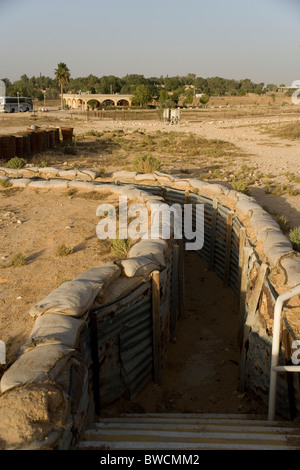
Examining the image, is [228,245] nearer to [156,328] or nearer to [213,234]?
[213,234]

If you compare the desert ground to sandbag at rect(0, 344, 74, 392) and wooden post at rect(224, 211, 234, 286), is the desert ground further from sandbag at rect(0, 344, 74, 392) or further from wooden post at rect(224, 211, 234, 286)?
sandbag at rect(0, 344, 74, 392)

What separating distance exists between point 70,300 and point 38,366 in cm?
99

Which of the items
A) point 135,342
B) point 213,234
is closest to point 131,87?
point 213,234

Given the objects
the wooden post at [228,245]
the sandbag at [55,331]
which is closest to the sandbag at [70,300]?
the sandbag at [55,331]

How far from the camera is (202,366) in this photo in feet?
19.4

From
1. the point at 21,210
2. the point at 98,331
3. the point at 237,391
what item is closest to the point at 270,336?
the point at 237,391

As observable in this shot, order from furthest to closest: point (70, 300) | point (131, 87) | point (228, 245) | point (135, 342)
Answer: point (131, 87) → point (228, 245) → point (135, 342) → point (70, 300)

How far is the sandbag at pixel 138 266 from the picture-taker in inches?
197

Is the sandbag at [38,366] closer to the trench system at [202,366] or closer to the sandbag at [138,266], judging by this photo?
the trench system at [202,366]

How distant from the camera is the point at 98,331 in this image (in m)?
4.05

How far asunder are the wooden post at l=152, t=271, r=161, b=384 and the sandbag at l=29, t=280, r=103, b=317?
0.84 metres
